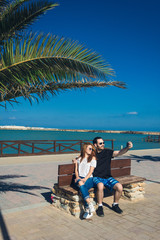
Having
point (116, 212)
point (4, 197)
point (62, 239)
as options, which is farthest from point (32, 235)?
point (4, 197)

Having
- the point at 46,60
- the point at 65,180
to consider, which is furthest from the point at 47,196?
the point at 46,60

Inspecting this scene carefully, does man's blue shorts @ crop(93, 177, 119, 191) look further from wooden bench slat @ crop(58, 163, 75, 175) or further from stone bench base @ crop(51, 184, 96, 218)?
wooden bench slat @ crop(58, 163, 75, 175)

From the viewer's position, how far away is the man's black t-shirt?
17.2 ft

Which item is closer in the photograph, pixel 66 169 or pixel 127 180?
pixel 66 169

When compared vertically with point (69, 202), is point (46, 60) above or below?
above

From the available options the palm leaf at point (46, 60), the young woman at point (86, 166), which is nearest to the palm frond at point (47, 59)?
the palm leaf at point (46, 60)

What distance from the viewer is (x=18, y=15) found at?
496cm

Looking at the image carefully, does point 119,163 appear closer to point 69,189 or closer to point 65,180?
point 65,180

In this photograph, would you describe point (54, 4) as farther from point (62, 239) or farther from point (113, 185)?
point (62, 239)

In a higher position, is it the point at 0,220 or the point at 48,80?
the point at 48,80

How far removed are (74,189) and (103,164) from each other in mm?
866

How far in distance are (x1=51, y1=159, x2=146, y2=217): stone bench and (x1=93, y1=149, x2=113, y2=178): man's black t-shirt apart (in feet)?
1.37

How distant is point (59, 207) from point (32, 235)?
52.1 inches

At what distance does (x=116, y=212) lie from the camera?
5.05 meters
